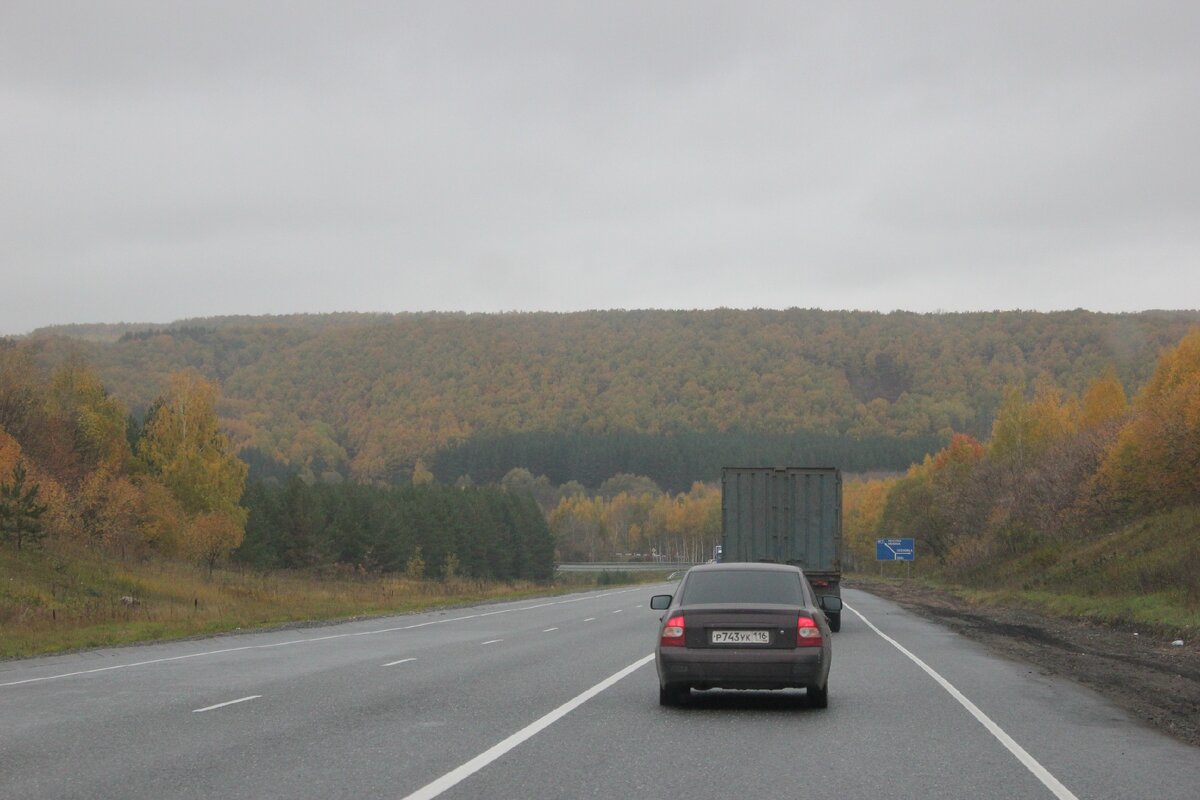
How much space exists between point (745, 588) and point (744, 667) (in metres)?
1.21

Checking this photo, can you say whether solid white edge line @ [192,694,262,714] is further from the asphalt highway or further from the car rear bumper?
the car rear bumper

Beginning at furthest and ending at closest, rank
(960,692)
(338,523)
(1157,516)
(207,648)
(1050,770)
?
(338,523)
(1157,516)
(207,648)
(960,692)
(1050,770)

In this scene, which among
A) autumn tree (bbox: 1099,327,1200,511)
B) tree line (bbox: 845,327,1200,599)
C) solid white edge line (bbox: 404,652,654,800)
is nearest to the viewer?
solid white edge line (bbox: 404,652,654,800)

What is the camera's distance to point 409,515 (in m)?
113

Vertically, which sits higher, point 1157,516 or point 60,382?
point 60,382

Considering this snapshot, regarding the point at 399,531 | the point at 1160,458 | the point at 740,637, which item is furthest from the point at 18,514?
the point at 399,531

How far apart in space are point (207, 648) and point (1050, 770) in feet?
58.3

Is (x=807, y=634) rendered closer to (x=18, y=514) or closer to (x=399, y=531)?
(x=18, y=514)

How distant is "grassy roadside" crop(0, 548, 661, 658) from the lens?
26.8 m

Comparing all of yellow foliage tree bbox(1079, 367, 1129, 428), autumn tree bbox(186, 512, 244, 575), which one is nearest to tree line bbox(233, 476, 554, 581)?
autumn tree bbox(186, 512, 244, 575)

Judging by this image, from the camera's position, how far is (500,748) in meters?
10.6

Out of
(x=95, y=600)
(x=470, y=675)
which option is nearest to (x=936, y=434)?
(x=95, y=600)

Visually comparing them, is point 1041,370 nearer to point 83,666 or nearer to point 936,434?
point 936,434

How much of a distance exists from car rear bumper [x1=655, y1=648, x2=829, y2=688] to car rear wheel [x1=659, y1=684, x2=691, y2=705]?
0.34 meters
